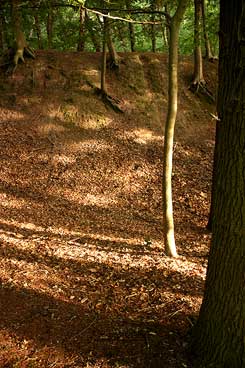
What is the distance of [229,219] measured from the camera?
3.68 metres

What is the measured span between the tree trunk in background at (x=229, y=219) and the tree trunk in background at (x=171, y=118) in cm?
236

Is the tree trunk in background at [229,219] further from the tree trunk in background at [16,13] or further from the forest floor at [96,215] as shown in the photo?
the tree trunk in background at [16,13]

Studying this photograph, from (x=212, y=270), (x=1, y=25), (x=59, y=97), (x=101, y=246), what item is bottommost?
(x=101, y=246)

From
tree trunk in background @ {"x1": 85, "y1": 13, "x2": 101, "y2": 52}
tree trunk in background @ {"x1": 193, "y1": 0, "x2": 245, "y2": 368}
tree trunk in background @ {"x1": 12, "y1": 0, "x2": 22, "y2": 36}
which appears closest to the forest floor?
tree trunk in background @ {"x1": 193, "y1": 0, "x2": 245, "y2": 368}

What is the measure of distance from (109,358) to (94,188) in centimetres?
681

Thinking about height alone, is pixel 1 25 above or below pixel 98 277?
above

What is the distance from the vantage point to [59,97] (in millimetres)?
13219

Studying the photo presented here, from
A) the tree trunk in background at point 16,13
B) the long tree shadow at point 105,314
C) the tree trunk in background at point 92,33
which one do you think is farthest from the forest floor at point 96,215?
the tree trunk in background at point 16,13

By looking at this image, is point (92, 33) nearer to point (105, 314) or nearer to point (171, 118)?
point (171, 118)

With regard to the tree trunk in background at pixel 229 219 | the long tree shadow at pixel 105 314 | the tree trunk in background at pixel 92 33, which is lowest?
the long tree shadow at pixel 105 314

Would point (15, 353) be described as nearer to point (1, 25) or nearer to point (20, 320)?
point (20, 320)

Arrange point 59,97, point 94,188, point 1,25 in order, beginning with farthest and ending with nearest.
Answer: point 1,25, point 59,97, point 94,188

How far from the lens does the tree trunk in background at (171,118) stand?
230 inches

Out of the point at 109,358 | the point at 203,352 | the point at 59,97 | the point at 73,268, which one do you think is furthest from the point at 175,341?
the point at 59,97
